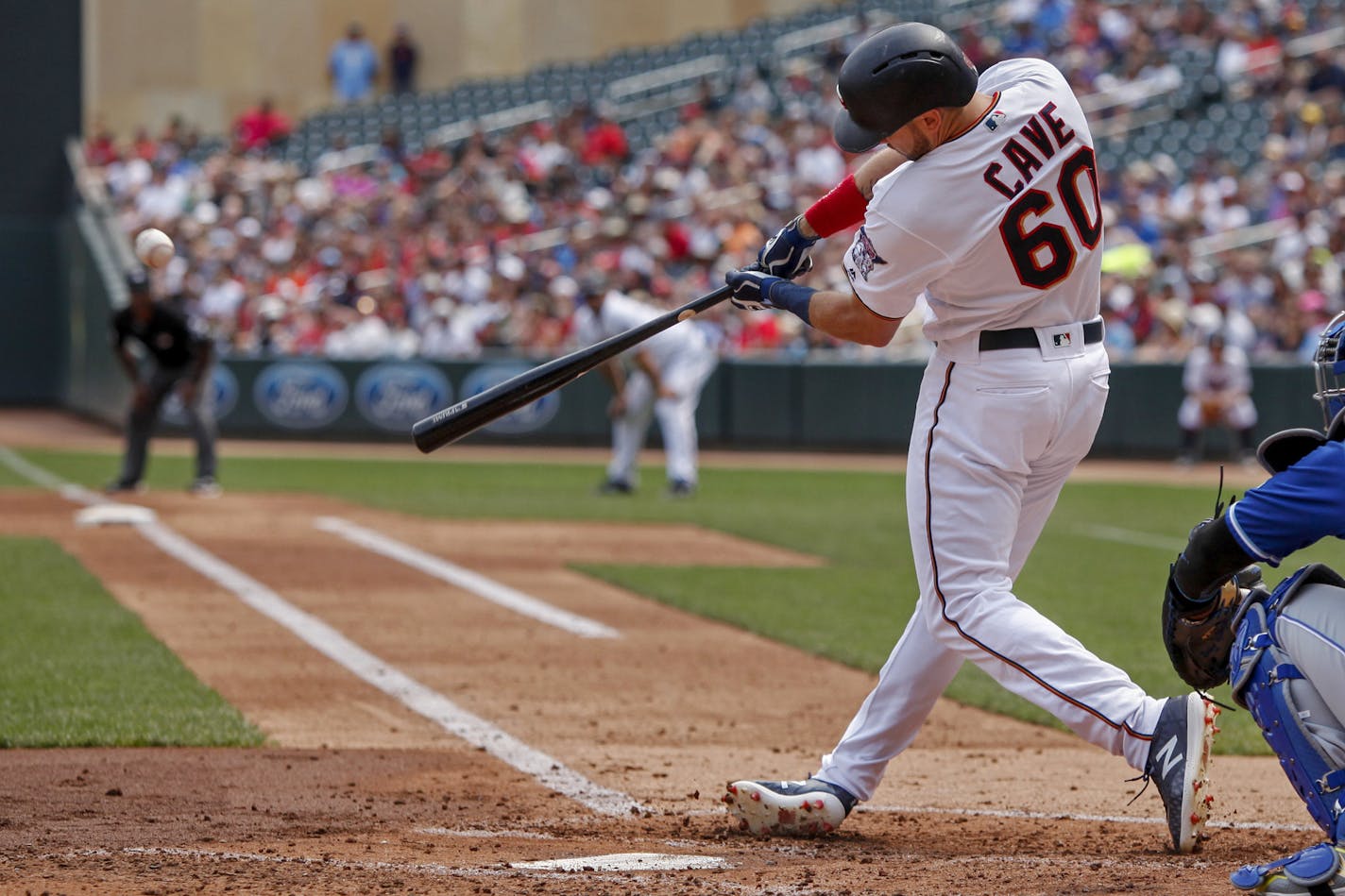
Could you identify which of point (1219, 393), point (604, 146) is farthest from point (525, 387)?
point (604, 146)

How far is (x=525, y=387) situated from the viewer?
4617 mm

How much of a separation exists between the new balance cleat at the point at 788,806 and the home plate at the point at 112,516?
8.85 metres

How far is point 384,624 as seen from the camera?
8203 millimetres

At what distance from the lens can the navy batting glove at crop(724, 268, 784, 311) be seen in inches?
168

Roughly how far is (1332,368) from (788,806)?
1704 mm

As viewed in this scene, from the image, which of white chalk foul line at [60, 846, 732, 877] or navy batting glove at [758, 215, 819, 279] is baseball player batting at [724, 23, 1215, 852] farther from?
white chalk foul line at [60, 846, 732, 877]

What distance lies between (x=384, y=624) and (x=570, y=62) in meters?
26.0

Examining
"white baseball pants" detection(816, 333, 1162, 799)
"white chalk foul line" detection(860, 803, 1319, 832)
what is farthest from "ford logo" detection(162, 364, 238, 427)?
"white baseball pants" detection(816, 333, 1162, 799)

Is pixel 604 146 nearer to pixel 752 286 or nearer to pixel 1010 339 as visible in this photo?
pixel 752 286

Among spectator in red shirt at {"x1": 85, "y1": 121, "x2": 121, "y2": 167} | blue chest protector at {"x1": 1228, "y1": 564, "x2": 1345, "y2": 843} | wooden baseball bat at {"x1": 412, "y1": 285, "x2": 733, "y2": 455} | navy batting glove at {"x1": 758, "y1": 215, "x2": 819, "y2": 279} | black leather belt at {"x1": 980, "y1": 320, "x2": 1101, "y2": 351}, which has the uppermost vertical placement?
spectator in red shirt at {"x1": 85, "y1": 121, "x2": 121, "y2": 167}

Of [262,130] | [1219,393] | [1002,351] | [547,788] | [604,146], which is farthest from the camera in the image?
[262,130]

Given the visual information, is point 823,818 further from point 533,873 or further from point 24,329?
point 24,329

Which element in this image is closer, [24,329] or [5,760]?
[5,760]

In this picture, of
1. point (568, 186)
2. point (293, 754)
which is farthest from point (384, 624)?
point (568, 186)
